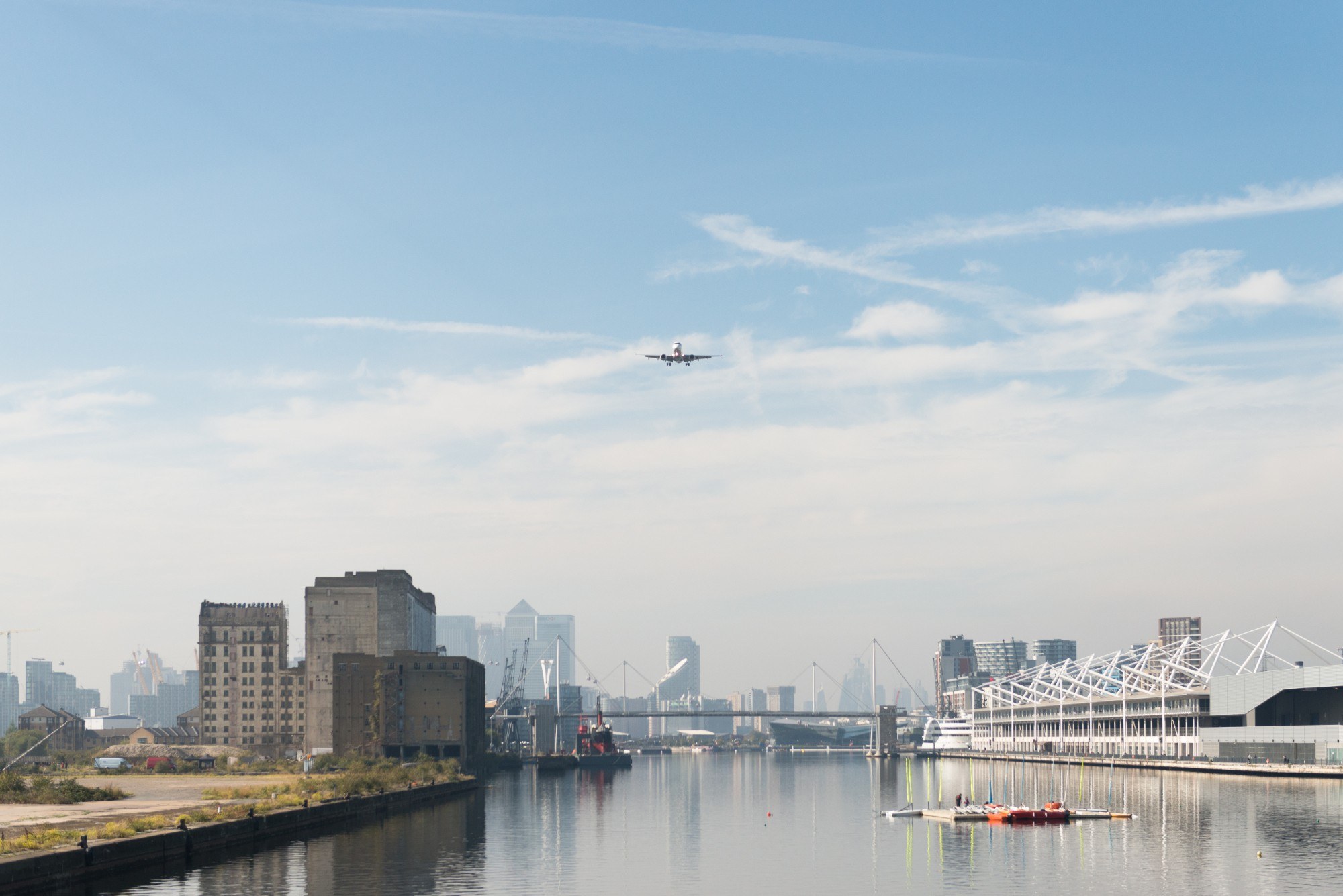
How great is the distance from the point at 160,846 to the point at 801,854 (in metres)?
41.0

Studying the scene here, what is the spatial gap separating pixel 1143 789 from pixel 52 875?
428ft

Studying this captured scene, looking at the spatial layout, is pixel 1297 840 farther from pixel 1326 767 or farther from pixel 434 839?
pixel 1326 767

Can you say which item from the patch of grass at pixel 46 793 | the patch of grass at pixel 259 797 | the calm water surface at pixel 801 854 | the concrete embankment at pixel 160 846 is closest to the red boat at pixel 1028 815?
the calm water surface at pixel 801 854

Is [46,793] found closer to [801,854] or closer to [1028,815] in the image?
[801,854]

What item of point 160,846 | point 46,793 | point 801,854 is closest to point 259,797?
point 46,793

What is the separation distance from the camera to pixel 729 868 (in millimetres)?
88125

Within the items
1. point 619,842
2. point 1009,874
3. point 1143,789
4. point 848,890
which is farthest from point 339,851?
point 1143,789

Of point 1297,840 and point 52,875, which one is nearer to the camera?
point 52,875

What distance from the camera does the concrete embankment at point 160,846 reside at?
6900 cm

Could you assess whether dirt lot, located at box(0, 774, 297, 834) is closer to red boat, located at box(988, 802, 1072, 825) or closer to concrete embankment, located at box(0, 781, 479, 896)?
concrete embankment, located at box(0, 781, 479, 896)

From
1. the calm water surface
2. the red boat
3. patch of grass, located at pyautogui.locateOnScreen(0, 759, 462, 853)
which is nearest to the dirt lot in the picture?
patch of grass, located at pyautogui.locateOnScreen(0, 759, 462, 853)

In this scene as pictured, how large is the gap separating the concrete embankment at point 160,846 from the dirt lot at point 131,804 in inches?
341

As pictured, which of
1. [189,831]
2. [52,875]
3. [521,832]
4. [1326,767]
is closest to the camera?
[52,875]

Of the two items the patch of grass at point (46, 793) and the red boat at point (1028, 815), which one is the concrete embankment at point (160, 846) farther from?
the red boat at point (1028, 815)
